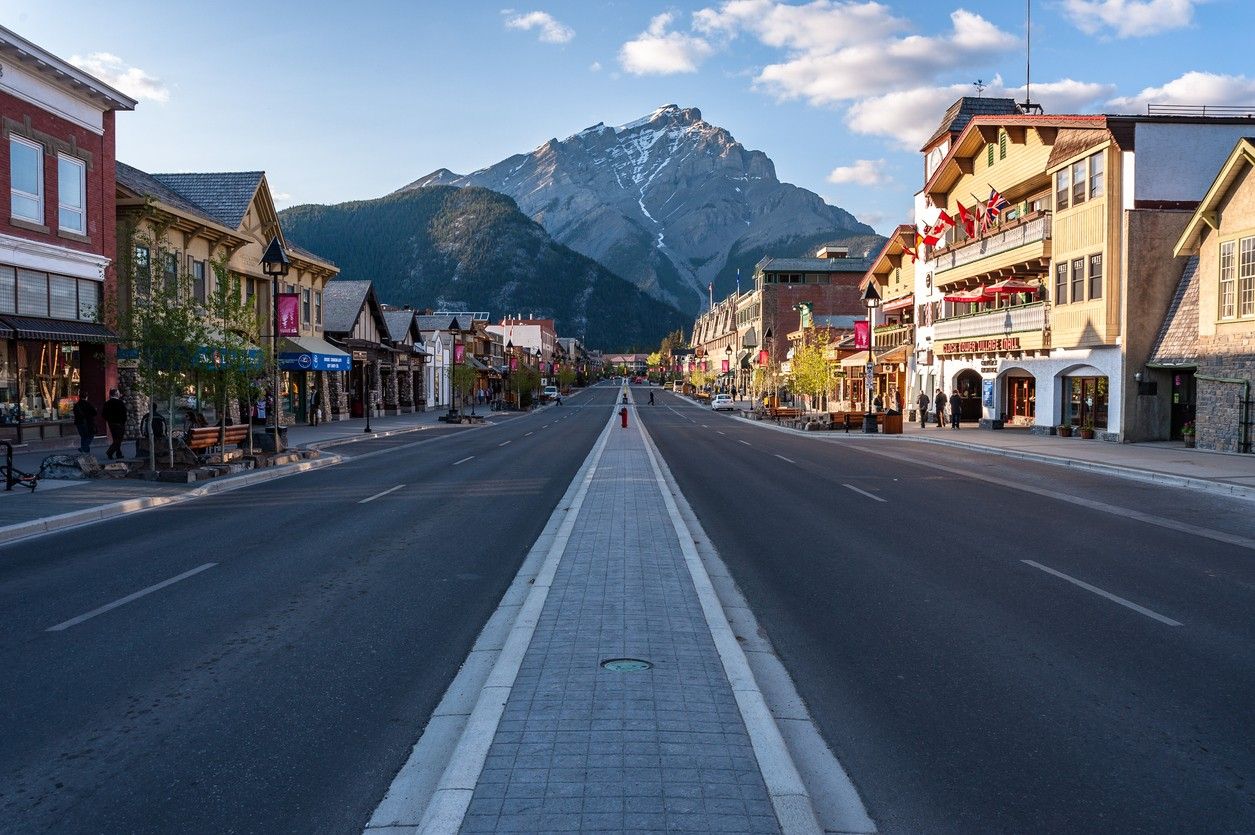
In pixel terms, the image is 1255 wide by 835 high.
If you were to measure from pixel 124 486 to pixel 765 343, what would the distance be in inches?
3195

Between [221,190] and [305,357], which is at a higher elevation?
[221,190]

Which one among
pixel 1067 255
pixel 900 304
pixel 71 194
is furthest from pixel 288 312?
pixel 900 304

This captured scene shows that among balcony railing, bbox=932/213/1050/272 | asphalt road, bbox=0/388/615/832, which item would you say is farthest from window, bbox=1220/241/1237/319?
asphalt road, bbox=0/388/615/832

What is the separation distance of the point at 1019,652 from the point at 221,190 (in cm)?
3920

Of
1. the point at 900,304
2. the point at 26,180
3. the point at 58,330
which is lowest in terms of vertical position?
the point at 58,330

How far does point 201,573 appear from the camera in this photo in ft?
31.6

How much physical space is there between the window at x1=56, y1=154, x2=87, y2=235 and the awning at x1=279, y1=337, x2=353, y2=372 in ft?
42.4

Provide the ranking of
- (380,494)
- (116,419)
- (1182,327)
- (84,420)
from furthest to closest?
(1182,327), (116,419), (84,420), (380,494)

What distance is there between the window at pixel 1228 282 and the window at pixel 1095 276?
17.9 feet

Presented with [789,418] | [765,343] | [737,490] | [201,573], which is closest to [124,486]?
[201,573]

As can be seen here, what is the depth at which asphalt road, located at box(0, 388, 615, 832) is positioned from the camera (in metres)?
4.37

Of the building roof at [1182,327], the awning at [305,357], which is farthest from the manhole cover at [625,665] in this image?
the awning at [305,357]

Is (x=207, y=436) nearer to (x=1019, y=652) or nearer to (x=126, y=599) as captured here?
(x=126, y=599)

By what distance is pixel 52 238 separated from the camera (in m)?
24.6
